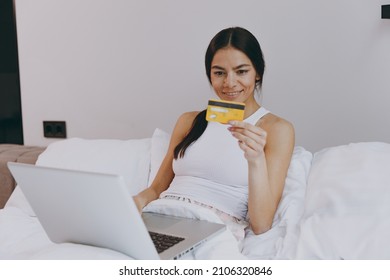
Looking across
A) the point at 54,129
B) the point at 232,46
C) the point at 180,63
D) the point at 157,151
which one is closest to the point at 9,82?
the point at 54,129

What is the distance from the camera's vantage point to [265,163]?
1.12 meters

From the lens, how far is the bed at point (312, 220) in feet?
3.24

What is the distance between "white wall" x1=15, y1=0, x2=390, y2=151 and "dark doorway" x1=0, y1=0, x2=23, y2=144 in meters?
0.04

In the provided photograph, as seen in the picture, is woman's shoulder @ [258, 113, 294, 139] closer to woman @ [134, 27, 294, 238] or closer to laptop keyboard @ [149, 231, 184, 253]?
woman @ [134, 27, 294, 238]

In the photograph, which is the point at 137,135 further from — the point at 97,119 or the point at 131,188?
the point at 131,188

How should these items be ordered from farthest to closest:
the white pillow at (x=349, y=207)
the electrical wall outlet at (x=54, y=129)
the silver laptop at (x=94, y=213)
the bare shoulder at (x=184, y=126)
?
the electrical wall outlet at (x=54, y=129) → the bare shoulder at (x=184, y=126) → the white pillow at (x=349, y=207) → the silver laptop at (x=94, y=213)

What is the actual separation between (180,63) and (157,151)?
1.39ft

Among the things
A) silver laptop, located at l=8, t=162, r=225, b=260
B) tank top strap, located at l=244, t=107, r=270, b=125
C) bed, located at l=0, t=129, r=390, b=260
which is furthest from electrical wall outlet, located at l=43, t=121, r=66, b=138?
silver laptop, located at l=8, t=162, r=225, b=260

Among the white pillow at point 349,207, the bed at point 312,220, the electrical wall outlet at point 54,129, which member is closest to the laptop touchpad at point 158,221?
the bed at point 312,220

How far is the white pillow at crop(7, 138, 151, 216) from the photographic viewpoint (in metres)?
1.48

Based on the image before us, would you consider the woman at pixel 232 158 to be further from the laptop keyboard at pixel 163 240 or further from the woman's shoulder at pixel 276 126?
the laptop keyboard at pixel 163 240

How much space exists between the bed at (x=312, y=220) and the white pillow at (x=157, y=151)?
1.02ft

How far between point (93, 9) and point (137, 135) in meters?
0.57
